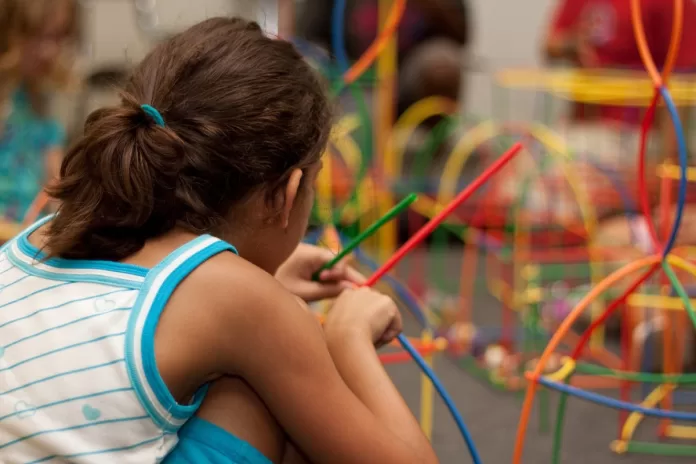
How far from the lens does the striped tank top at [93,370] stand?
681 mm

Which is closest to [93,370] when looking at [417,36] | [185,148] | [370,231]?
[185,148]

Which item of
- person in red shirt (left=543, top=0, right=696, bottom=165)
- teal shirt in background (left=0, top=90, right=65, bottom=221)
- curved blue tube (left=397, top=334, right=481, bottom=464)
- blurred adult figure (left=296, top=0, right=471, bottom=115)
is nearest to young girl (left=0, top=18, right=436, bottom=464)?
curved blue tube (left=397, top=334, right=481, bottom=464)

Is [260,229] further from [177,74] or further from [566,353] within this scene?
[566,353]

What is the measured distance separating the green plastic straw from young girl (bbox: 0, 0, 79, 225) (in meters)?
1.22

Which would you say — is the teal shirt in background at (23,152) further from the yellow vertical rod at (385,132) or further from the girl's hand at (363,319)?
the girl's hand at (363,319)

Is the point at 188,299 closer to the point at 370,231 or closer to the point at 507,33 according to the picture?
the point at 370,231

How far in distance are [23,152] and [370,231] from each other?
1.47 m

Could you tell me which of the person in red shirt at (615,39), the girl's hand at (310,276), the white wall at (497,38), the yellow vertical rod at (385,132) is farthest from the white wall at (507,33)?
the girl's hand at (310,276)

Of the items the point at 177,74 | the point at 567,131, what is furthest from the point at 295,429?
the point at 567,131

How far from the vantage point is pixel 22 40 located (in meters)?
1.99

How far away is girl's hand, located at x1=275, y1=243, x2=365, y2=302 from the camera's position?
0.95m

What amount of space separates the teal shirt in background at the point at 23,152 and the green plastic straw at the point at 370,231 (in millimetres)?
1246

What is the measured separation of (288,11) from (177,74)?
2.30 meters

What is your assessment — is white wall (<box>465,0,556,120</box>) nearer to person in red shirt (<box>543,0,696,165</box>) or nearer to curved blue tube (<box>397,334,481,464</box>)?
person in red shirt (<box>543,0,696,165</box>)
